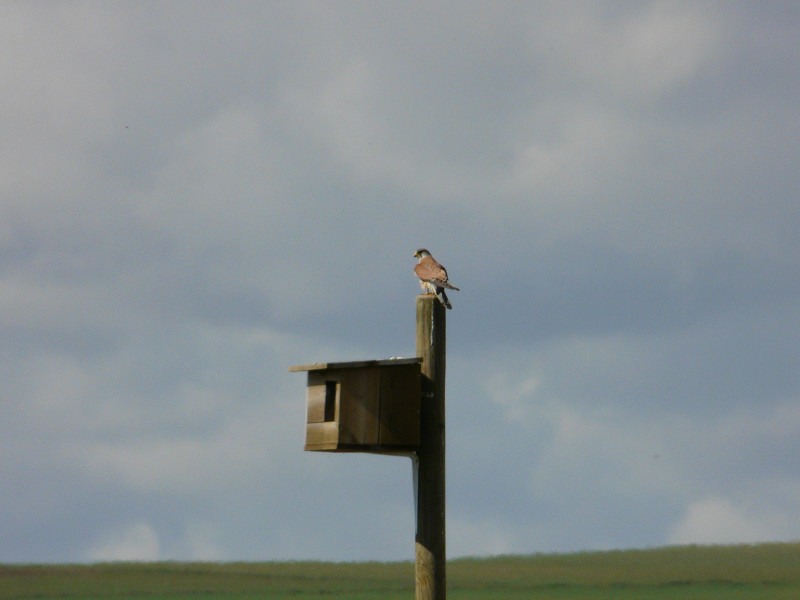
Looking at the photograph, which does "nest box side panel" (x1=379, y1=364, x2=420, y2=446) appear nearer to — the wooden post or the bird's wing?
the wooden post

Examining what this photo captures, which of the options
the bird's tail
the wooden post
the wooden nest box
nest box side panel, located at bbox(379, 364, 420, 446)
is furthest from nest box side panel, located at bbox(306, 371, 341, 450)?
the bird's tail

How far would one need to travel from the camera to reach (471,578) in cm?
2384

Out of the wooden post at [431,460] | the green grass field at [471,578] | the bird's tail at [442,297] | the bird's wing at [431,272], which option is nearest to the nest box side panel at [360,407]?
the wooden post at [431,460]

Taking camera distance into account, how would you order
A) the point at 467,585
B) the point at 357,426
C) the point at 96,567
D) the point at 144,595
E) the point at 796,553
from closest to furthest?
the point at 357,426
the point at 144,595
the point at 467,585
the point at 96,567
the point at 796,553

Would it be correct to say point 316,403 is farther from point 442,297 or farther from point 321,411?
point 442,297

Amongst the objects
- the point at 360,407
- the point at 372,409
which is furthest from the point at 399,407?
the point at 360,407

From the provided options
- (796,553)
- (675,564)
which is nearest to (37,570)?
(675,564)

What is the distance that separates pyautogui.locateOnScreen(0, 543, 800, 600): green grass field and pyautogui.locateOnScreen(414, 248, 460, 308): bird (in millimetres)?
13629

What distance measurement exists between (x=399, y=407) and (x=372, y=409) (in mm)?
216

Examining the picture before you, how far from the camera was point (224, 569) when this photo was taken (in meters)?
25.2

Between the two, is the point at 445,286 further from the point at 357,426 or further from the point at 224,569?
the point at 224,569

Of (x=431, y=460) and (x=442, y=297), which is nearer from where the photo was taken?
(x=431, y=460)

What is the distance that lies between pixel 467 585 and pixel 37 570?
37.7ft

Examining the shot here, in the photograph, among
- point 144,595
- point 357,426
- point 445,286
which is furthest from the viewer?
point 144,595
